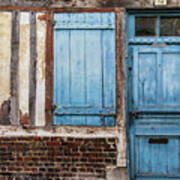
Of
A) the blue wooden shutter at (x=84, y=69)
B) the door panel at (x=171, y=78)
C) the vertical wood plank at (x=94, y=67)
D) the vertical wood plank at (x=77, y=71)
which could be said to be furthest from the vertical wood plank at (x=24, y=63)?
the door panel at (x=171, y=78)

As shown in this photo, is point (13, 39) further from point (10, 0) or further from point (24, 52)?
point (10, 0)

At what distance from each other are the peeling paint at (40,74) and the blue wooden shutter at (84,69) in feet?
0.65

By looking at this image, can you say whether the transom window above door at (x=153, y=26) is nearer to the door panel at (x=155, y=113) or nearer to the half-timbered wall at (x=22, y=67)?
the door panel at (x=155, y=113)

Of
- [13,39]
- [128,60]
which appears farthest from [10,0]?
[128,60]

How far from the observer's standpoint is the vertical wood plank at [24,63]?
3904 millimetres

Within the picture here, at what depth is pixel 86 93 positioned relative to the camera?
3.87 m

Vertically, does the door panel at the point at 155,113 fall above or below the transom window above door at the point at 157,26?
below

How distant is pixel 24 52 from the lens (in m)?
3.93

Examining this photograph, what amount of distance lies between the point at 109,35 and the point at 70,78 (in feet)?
3.06

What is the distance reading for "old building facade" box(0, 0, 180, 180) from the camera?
12.6 feet

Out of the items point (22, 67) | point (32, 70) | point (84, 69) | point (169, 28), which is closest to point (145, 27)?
point (169, 28)

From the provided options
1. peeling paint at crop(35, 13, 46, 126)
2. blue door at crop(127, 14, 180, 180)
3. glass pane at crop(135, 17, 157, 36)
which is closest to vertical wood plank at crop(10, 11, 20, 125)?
peeling paint at crop(35, 13, 46, 126)

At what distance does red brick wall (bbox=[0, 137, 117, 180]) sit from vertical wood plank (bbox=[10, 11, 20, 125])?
1.27ft

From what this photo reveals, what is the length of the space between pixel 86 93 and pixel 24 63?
3.67 feet
